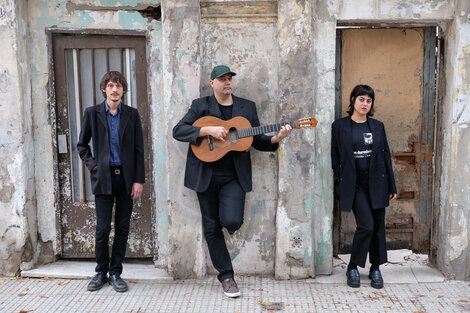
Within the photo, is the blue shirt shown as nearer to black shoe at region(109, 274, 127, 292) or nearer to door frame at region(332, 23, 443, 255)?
black shoe at region(109, 274, 127, 292)

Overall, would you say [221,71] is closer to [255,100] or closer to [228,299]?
[255,100]

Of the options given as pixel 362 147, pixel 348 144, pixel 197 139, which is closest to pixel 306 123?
pixel 348 144

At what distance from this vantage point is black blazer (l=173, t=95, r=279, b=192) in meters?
4.11

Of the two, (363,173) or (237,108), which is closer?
(237,108)

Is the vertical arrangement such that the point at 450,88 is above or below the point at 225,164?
above

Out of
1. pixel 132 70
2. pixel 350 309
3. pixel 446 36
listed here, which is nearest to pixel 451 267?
pixel 350 309

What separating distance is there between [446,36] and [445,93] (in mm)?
554

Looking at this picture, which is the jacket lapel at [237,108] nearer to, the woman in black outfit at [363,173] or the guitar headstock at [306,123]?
the guitar headstock at [306,123]

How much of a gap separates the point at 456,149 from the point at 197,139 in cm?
247

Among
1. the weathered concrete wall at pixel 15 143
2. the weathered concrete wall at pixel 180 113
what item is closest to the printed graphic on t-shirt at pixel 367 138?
the weathered concrete wall at pixel 180 113

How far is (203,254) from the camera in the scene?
15.1ft

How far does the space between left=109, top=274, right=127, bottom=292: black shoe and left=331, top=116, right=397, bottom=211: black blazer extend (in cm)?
215

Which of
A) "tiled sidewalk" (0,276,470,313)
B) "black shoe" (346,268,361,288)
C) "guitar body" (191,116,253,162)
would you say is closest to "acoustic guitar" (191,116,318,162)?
"guitar body" (191,116,253,162)

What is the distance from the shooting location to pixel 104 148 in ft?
13.5
